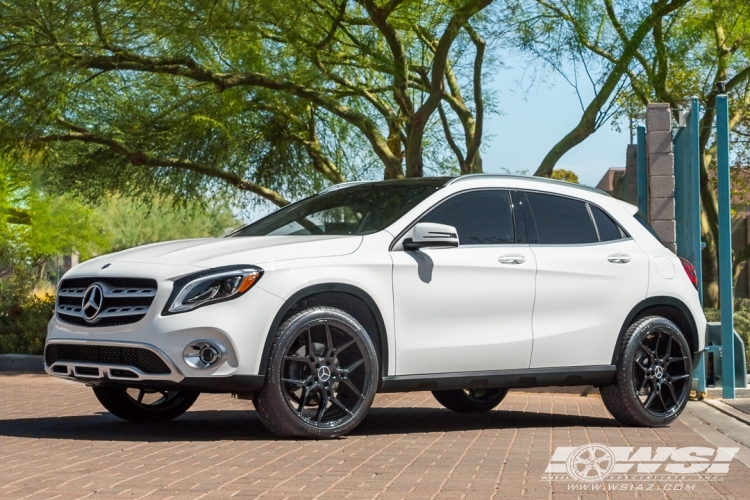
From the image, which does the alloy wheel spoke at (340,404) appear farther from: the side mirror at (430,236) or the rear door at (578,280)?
the rear door at (578,280)

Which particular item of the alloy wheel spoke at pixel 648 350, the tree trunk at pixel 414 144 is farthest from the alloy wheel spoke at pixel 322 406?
the tree trunk at pixel 414 144

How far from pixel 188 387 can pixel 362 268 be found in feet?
4.45

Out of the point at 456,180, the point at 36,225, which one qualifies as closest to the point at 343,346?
the point at 456,180

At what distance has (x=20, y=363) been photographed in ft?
55.6

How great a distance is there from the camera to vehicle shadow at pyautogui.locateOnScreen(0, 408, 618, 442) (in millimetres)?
8289

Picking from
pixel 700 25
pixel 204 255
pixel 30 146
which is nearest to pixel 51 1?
pixel 30 146

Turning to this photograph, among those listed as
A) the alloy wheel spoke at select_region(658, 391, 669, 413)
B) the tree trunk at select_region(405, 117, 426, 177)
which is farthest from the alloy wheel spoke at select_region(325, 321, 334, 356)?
the tree trunk at select_region(405, 117, 426, 177)

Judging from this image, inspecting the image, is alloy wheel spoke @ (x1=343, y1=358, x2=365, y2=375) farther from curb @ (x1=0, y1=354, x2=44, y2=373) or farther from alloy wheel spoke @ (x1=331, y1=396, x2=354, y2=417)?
curb @ (x1=0, y1=354, x2=44, y2=373)

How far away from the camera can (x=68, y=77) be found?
676 inches

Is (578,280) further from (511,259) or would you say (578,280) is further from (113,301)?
(113,301)

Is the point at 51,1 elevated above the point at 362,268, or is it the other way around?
the point at 51,1

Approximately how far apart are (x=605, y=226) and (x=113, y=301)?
397 cm

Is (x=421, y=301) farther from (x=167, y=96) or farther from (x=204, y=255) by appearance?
(x=167, y=96)

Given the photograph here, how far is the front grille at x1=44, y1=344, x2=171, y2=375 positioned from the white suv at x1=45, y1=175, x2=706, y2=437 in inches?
0.5
